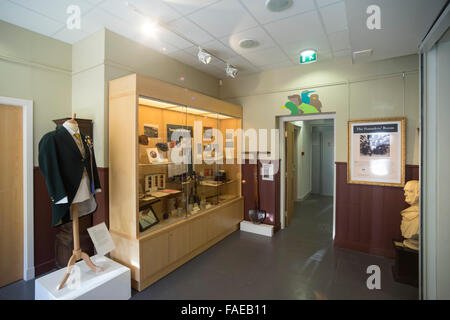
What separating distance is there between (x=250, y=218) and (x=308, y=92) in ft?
8.70

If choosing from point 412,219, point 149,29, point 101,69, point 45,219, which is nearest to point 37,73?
point 101,69

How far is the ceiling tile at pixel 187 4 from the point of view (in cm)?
229

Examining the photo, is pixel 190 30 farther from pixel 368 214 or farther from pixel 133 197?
pixel 368 214

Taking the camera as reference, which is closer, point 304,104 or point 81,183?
point 81,183

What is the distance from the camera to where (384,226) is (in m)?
3.43

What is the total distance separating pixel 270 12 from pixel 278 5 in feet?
0.49

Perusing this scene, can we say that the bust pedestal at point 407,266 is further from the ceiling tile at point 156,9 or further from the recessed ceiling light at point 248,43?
the ceiling tile at point 156,9

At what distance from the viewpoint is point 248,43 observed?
3195 mm

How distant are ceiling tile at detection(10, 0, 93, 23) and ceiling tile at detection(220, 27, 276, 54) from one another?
1653mm

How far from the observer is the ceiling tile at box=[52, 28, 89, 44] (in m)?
2.80

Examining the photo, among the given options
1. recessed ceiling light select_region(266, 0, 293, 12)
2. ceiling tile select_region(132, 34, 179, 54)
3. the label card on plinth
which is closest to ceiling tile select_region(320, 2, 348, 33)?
recessed ceiling light select_region(266, 0, 293, 12)

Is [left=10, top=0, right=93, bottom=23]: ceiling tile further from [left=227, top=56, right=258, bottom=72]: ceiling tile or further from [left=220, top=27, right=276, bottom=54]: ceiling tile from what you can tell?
[left=227, top=56, right=258, bottom=72]: ceiling tile

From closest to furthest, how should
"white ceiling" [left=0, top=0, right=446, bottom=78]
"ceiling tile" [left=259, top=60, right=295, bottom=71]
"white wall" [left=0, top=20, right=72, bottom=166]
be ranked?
1. "white ceiling" [left=0, top=0, right=446, bottom=78]
2. "white wall" [left=0, top=20, right=72, bottom=166]
3. "ceiling tile" [left=259, top=60, right=295, bottom=71]
